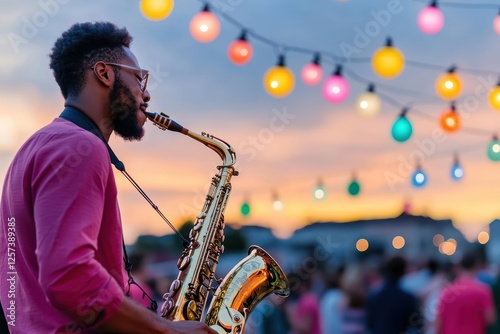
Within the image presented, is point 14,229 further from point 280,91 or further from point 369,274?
point 369,274

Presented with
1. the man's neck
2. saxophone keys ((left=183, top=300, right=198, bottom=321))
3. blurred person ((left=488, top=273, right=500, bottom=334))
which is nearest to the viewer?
the man's neck

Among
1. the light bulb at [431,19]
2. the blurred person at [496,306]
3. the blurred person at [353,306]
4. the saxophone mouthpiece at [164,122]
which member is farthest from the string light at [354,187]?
the saxophone mouthpiece at [164,122]

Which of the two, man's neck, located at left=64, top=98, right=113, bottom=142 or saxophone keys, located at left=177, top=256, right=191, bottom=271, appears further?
saxophone keys, located at left=177, top=256, right=191, bottom=271

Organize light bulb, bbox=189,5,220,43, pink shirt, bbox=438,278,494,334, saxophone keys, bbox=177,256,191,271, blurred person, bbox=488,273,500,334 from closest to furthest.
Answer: saxophone keys, bbox=177,256,191,271, light bulb, bbox=189,5,220,43, pink shirt, bbox=438,278,494,334, blurred person, bbox=488,273,500,334

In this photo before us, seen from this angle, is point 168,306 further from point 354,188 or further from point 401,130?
point 354,188

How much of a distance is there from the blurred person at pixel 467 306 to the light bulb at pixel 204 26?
3.56 metres

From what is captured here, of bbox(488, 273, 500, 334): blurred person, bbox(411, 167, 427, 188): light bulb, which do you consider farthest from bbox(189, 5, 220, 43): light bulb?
bbox(411, 167, 427, 188): light bulb

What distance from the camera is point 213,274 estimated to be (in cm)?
331

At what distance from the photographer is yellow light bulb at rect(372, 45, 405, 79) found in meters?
7.77

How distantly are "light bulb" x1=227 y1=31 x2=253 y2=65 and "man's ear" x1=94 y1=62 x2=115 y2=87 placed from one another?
5507mm

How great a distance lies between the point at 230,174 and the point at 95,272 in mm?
1478

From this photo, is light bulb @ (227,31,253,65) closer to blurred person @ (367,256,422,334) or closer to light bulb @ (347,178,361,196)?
blurred person @ (367,256,422,334)

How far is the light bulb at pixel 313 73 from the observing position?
909cm

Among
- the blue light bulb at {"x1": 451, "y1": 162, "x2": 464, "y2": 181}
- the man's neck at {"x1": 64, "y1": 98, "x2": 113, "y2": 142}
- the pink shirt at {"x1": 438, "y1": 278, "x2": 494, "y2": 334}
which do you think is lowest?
the man's neck at {"x1": 64, "y1": 98, "x2": 113, "y2": 142}
